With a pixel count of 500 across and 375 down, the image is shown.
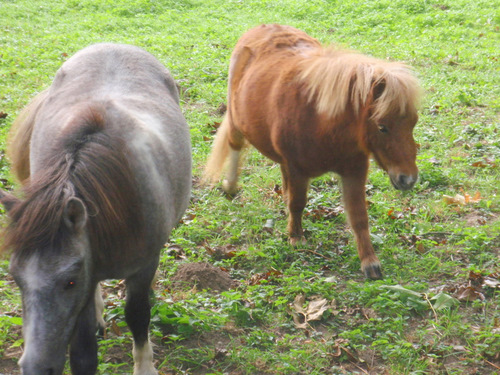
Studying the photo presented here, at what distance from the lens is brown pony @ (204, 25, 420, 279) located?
4086mm

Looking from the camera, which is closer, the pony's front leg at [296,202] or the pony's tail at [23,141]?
the pony's tail at [23,141]

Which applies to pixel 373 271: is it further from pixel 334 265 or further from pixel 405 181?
pixel 405 181

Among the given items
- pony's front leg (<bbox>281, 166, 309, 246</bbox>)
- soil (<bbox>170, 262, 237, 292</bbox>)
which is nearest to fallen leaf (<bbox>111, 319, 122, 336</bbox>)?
soil (<bbox>170, 262, 237, 292</bbox>)

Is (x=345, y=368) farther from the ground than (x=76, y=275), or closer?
closer

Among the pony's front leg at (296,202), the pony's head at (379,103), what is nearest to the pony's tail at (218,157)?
the pony's front leg at (296,202)

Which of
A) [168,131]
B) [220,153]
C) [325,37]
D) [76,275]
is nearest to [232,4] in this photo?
[325,37]

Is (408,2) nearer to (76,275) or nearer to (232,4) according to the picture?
(232,4)

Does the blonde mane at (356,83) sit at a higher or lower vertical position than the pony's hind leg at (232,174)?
higher

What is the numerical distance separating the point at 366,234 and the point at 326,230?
24.4 inches

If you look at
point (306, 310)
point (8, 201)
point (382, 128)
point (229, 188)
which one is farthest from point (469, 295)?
point (8, 201)

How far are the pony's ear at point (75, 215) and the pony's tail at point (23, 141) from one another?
1.69 m

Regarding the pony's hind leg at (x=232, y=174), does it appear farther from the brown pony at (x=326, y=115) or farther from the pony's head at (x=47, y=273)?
the pony's head at (x=47, y=273)

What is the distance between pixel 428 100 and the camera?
304 inches

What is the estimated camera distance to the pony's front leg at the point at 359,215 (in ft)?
14.7
